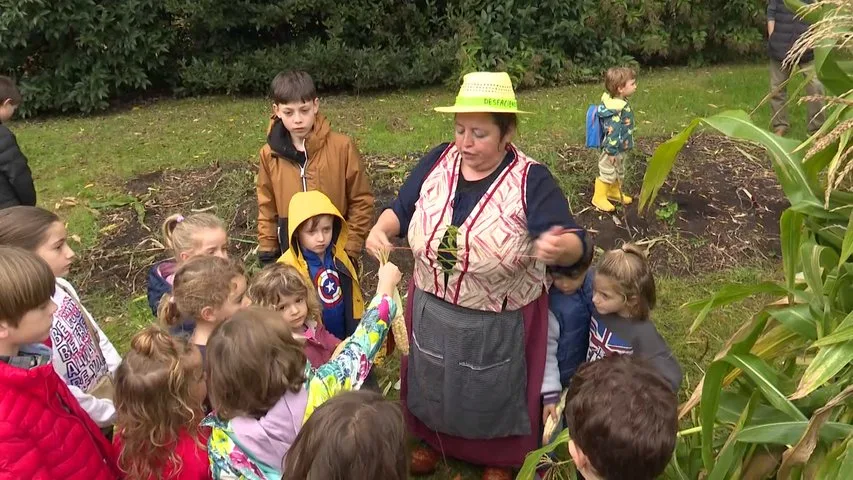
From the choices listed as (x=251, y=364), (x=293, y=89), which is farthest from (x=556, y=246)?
(x=293, y=89)

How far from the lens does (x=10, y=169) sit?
14.9ft

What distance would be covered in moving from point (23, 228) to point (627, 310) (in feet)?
8.48

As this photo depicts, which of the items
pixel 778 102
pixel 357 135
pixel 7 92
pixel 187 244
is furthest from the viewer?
pixel 357 135

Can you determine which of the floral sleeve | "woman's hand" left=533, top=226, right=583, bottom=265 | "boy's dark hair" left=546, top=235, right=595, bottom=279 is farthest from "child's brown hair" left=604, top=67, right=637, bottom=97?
the floral sleeve

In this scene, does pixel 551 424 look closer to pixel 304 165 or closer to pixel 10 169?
pixel 304 165

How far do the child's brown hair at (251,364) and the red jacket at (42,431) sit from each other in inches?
19.2

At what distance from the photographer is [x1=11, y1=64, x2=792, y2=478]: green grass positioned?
5047mm

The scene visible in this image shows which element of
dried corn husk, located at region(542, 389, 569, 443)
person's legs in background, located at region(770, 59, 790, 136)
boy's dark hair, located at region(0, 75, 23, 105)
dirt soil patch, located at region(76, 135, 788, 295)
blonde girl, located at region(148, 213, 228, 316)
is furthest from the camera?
person's legs in background, located at region(770, 59, 790, 136)

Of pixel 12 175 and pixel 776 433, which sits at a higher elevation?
pixel 776 433

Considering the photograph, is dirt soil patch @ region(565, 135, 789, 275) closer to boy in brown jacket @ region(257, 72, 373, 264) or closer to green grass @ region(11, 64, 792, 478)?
green grass @ region(11, 64, 792, 478)

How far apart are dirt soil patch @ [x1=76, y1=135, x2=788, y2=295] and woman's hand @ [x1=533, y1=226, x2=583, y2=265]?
8.92 ft

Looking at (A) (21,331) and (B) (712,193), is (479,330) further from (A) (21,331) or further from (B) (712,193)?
(B) (712,193)

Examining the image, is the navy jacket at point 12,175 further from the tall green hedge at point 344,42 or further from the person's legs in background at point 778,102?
the person's legs in background at point 778,102

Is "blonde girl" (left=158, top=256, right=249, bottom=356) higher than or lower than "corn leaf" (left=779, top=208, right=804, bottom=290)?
lower
